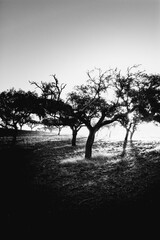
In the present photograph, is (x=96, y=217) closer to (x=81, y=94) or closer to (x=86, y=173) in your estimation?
(x=86, y=173)

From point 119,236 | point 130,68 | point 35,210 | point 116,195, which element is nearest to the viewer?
point 119,236

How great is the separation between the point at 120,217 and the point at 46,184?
6.14 meters

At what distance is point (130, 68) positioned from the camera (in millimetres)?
15586

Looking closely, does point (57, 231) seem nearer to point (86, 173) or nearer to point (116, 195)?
point (116, 195)

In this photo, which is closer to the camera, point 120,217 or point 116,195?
point 120,217

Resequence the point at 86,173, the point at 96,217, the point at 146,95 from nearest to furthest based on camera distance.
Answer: the point at 96,217
the point at 86,173
the point at 146,95

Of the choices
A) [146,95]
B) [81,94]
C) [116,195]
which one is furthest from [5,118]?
[116,195]

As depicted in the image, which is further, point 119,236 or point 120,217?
point 120,217

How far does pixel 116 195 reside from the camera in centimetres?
728

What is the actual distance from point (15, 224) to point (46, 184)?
13.5 ft

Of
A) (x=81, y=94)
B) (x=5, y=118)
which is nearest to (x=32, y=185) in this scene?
(x=81, y=94)

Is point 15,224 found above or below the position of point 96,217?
below

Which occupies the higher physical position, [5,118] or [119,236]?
[5,118]

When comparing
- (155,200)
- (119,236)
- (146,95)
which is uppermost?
(146,95)
